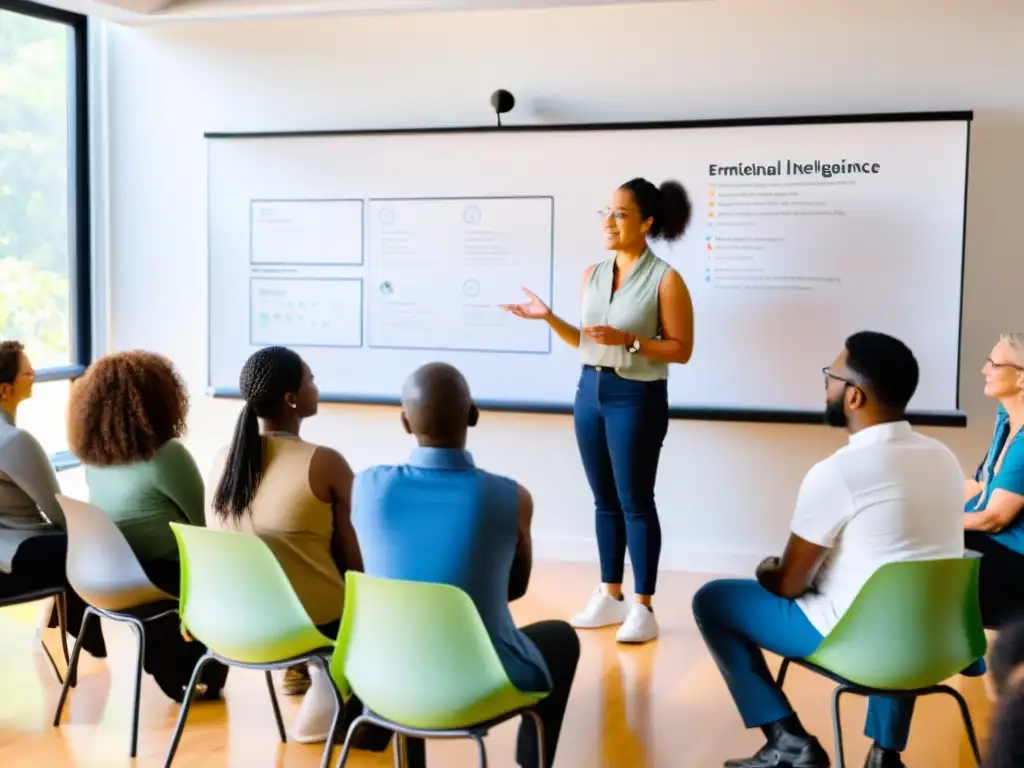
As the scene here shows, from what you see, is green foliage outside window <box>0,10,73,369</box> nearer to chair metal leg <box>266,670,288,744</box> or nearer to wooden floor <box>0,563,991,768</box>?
wooden floor <box>0,563,991,768</box>

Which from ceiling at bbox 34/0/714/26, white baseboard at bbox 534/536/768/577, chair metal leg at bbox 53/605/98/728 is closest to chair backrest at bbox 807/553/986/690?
chair metal leg at bbox 53/605/98/728

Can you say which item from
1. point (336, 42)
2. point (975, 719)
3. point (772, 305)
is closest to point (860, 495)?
point (975, 719)

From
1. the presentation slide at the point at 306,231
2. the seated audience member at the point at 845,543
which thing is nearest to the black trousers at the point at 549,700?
the seated audience member at the point at 845,543

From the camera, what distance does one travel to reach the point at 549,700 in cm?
253

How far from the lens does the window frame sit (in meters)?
5.82

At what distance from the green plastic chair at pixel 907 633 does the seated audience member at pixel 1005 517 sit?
752 millimetres

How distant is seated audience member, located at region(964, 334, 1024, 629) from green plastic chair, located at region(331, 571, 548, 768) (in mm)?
1606

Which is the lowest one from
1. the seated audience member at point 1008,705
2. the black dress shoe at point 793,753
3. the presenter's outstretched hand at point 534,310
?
the black dress shoe at point 793,753

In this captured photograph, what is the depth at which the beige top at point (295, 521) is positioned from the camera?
2.85m

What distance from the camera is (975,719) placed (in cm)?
335

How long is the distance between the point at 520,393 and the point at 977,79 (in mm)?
2333

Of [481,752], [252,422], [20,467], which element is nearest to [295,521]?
[252,422]

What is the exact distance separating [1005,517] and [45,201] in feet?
15.2

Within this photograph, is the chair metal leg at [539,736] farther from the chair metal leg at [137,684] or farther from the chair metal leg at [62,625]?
the chair metal leg at [62,625]
